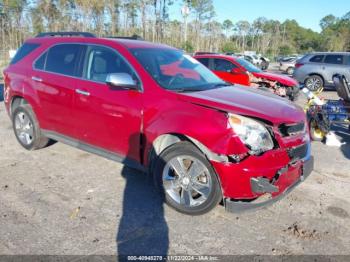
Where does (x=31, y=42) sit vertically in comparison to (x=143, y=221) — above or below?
above

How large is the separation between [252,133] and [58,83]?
2922 millimetres

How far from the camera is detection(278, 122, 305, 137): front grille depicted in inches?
143

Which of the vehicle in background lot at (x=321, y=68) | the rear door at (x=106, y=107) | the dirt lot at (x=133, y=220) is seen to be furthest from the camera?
the vehicle in background lot at (x=321, y=68)

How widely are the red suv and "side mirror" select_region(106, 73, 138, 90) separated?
12 millimetres

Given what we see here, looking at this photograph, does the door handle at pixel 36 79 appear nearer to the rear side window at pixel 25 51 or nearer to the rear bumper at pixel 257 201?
the rear side window at pixel 25 51

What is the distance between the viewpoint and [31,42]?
5.67m

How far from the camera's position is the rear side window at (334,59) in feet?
51.3

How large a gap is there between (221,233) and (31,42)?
4359mm

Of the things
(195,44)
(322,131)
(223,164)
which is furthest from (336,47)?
(223,164)

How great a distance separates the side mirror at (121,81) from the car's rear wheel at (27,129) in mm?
2130

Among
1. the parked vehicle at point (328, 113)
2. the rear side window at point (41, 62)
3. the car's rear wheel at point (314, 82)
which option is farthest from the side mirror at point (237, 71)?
the rear side window at point (41, 62)

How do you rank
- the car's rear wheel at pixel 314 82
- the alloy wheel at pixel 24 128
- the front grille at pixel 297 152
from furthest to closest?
the car's rear wheel at pixel 314 82 < the alloy wheel at pixel 24 128 < the front grille at pixel 297 152

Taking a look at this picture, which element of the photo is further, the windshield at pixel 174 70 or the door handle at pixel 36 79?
the door handle at pixel 36 79

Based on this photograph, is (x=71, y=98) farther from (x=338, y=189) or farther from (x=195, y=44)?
(x=195, y=44)
